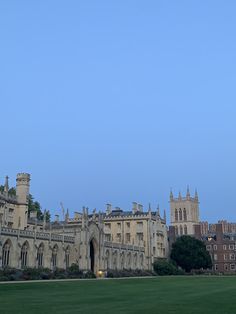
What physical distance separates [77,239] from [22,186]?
11862 millimetres

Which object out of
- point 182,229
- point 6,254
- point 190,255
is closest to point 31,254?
point 6,254

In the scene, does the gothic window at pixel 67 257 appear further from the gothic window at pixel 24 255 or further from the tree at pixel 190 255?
the tree at pixel 190 255

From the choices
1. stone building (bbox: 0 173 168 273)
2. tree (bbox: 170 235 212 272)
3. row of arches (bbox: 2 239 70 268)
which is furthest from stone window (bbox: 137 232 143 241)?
row of arches (bbox: 2 239 70 268)

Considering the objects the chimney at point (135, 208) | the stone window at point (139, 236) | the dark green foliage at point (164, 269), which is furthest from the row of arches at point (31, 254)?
the chimney at point (135, 208)

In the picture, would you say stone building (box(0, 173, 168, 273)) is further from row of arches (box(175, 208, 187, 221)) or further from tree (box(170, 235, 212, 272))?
row of arches (box(175, 208, 187, 221))

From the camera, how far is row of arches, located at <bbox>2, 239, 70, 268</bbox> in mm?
53250

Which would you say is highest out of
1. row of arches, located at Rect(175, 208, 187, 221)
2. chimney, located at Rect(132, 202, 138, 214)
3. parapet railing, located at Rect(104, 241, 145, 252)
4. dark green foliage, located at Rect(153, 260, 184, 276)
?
row of arches, located at Rect(175, 208, 187, 221)

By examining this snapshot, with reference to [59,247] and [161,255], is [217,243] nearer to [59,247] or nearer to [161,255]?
[161,255]

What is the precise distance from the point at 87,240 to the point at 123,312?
52688 mm

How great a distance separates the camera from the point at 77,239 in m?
68.0

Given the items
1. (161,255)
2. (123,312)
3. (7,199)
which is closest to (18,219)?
(7,199)

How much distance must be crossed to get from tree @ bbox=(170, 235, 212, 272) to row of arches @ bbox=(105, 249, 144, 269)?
10.9 m

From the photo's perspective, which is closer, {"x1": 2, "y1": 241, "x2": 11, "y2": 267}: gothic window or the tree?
{"x1": 2, "y1": 241, "x2": 11, "y2": 267}: gothic window

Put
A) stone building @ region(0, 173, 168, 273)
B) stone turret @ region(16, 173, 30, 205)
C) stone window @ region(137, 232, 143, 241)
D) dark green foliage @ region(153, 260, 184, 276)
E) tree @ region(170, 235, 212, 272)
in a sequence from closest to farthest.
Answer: stone building @ region(0, 173, 168, 273)
stone turret @ region(16, 173, 30, 205)
dark green foliage @ region(153, 260, 184, 276)
stone window @ region(137, 232, 143, 241)
tree @ region(170, 235, 212, 272)
